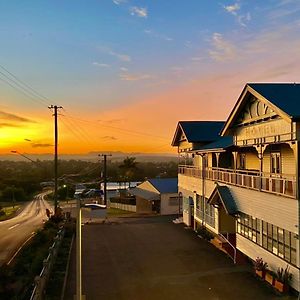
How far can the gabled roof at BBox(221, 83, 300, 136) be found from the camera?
14.0 m

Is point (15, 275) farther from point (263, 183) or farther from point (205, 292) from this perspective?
point (263, 183)

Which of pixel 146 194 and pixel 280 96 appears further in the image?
pixel 146 194

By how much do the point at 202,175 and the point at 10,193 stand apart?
70.3 meters

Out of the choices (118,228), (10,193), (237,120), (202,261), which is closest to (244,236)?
(202,261)

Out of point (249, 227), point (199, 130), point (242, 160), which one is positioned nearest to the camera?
point (249, 227)

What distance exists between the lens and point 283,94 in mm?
15625

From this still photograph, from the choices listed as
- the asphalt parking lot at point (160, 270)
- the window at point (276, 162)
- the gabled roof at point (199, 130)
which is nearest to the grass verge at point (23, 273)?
the asphalt parking lot at point (160, 270)

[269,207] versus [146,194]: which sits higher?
[269,207]

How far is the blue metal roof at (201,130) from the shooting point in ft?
97.7

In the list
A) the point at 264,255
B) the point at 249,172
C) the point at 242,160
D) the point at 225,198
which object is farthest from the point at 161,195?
the point at 264,255

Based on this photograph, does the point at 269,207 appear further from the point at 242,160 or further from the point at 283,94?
the point at 242,160

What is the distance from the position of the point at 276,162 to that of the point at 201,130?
42.6 feet

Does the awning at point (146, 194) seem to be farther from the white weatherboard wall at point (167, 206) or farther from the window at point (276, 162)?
the window at point (276, 162)

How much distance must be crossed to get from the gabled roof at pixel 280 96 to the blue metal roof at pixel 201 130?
36.7 feet
